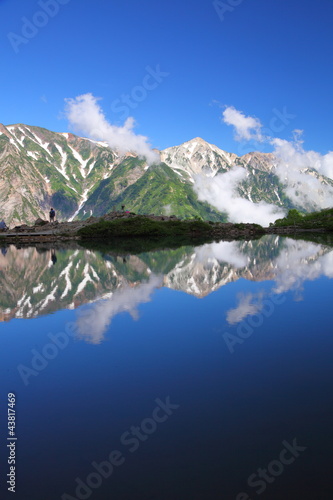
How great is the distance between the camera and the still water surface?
555cm

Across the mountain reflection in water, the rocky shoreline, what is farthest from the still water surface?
the rocky shoreline

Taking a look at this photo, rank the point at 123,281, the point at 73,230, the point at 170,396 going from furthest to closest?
the point at 73,230 < the point at 123,281 < the point at 170,396

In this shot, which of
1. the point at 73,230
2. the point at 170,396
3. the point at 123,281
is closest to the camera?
the point at 170,396

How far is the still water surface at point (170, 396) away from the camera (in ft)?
18.2

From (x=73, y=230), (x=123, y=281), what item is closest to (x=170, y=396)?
(x=123, y=281)

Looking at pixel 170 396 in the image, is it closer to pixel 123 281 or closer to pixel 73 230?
pixel 123 281

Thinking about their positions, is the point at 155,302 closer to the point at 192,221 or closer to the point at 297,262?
the point at 297,262

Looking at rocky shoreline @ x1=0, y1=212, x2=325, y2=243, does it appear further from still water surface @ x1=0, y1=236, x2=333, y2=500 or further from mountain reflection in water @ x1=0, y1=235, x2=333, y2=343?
still water surface @ x1=0, y1=236, x2=333, y2=500

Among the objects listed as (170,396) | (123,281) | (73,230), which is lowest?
(170,396)

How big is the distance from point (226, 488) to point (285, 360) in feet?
16.2

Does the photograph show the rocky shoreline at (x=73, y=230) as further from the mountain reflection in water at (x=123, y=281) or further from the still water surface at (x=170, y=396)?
the still water surface at (x=170, y=396)

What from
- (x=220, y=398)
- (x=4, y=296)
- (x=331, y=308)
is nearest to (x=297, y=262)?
(x=331, y=308)

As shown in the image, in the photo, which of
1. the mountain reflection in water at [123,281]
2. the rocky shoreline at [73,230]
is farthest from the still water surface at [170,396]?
the rocky shoreline at [73,230]

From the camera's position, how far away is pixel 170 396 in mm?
7887
